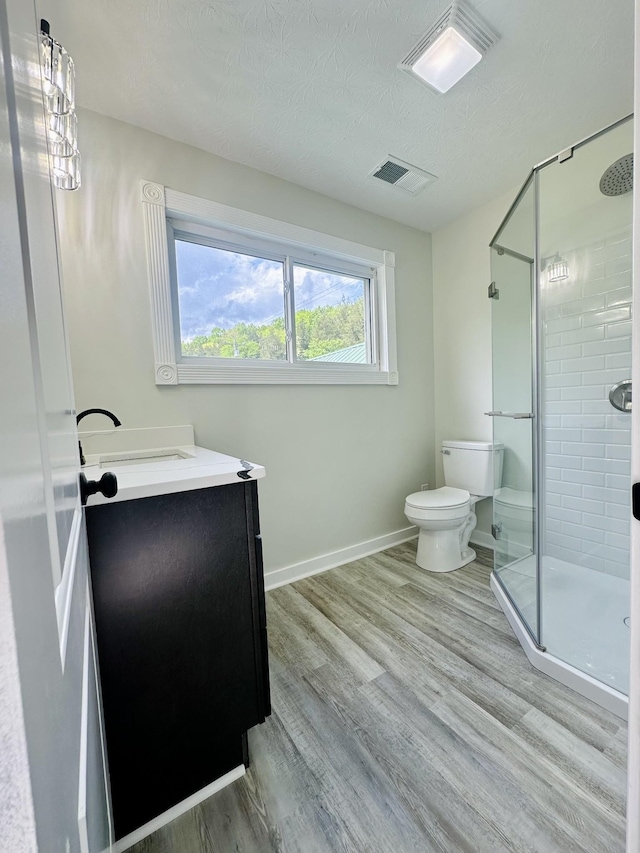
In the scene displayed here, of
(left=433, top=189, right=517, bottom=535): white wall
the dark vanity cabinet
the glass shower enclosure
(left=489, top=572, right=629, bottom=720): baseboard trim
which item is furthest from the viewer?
(left=433, top=189, right=517, bottom=535): white wall

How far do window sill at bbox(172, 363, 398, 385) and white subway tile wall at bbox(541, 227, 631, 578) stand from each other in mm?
1042

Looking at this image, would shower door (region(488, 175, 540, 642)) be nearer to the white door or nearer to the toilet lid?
the toilet lid

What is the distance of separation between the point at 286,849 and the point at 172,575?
0.75 metres

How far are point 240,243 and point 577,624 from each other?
2566mm

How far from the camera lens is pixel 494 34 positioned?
4.24ft

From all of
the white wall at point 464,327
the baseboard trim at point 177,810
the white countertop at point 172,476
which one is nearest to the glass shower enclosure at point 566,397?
the white wall at point 464,327

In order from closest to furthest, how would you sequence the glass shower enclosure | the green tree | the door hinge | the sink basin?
the door hinge
the sink basin
the glass shower enclosure
the green tree

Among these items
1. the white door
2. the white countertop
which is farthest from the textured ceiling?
the white countertop

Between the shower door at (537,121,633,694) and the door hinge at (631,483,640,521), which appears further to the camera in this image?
the shower door at (537,121,633,694)

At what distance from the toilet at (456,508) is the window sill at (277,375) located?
0.78m

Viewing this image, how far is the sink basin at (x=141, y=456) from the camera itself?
1.49m

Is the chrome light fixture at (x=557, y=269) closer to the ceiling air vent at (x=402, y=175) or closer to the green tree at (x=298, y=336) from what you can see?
the ceiling air vent at (x=402, y=175)

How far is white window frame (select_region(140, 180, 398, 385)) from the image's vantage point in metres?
1.68

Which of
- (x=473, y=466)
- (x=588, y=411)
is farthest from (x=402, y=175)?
(x=473, y=466)
